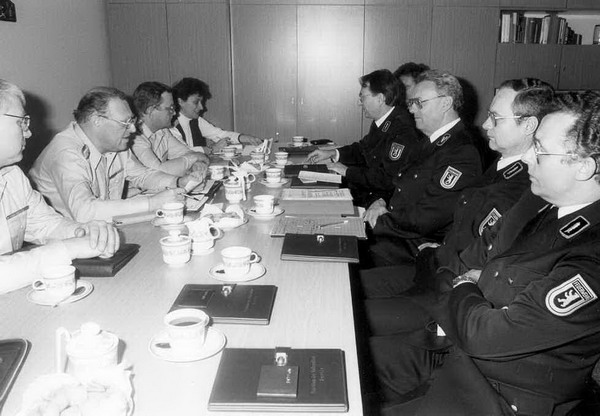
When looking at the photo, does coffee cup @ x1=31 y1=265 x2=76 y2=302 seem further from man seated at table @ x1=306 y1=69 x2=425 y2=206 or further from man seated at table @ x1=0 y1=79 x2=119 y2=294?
man seated at table @ x1=306 y1=69 x2=425 y2=206

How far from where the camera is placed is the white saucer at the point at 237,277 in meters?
1.52

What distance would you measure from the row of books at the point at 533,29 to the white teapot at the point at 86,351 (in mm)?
5448

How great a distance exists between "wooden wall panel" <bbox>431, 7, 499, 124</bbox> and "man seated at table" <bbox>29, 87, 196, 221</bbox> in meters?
3.69

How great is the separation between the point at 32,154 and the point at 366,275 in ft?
9.53

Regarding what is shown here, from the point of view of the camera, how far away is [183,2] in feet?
17.8

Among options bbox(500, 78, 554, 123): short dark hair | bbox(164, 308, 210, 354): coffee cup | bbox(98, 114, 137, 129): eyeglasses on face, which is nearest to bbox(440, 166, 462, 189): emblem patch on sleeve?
bbox(500, 78, 554, 123): short dark hair

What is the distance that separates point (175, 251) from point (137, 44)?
180 inches

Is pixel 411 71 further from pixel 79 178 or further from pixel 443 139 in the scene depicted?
pixel 79 178

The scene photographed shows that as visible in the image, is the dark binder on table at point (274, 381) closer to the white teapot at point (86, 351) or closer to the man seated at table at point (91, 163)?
the white teapot at point (86, 351)

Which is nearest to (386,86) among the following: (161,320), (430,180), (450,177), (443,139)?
(443,139)

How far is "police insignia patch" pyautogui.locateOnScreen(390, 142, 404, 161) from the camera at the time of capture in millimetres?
3389

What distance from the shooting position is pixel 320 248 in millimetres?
1766

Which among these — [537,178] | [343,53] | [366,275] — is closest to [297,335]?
[537,178]

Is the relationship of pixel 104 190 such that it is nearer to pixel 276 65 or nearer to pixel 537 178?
pixel 537 178
